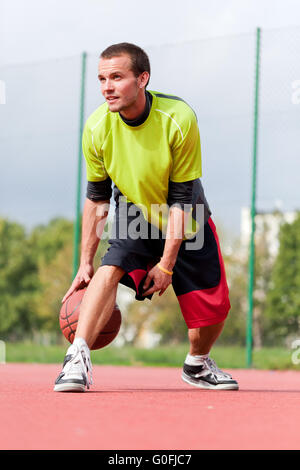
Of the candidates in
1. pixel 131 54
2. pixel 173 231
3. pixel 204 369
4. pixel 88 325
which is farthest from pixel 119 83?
pixel 204 369

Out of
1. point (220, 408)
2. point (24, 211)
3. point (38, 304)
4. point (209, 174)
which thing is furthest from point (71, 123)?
point (38, 304)

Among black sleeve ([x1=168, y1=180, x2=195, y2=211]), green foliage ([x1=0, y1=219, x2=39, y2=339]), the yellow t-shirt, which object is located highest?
the yellow t-shirt

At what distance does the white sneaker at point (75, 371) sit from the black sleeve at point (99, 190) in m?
0.80

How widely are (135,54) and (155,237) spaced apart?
2.85 ft

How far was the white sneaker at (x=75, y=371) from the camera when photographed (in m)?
3.57

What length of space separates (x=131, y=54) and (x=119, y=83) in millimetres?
154

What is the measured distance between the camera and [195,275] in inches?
159

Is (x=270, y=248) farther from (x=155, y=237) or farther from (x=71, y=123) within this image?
(x=155, y=237)

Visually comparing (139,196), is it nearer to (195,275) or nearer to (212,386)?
(195,275)

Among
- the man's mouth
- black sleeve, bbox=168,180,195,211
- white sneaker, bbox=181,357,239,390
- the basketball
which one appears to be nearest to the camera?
the man's mouth

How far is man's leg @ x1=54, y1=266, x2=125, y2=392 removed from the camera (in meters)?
3.58

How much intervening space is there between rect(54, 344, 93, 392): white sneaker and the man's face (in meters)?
1.10

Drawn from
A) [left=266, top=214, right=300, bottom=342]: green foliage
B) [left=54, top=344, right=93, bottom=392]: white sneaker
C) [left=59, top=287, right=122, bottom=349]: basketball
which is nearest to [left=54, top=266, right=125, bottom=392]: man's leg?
[left=54, top=344, right=93, bottom=392]: white sneaker

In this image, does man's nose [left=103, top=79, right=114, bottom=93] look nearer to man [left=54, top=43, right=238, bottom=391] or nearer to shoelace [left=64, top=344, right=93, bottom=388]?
man [left=54, top=43, right=238, bottom=391]
